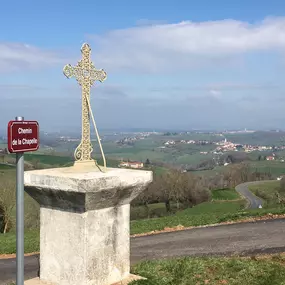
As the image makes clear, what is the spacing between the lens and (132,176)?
5.38 metres

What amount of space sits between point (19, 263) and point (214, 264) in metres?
4.14

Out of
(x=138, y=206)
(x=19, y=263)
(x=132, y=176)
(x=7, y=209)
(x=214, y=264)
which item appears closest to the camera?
(x=19, y=263)

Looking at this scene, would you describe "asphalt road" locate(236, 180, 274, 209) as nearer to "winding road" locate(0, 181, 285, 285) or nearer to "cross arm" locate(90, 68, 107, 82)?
"winding road" locate(0, 181, 285, 285)

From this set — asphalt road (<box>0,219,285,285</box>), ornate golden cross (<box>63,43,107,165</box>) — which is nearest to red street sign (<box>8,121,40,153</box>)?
ornate golden cross (<box>63,43,107,165</box>)

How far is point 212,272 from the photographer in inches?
258

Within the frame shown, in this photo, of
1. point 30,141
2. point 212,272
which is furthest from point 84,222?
point 212,272

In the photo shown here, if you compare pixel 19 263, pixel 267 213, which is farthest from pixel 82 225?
pixel 267 213

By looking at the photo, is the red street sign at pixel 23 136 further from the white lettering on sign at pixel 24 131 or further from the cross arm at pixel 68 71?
the cross arm at pixel 68 71

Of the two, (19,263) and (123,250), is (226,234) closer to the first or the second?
(123,250)

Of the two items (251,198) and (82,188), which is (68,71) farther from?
(251,198)

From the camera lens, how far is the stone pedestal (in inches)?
193

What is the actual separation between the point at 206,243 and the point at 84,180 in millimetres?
7912

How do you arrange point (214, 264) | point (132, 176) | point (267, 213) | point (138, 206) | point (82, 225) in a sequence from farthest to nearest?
point (138, 206) → point (267, 213) → point (214, 264) → point (132, 176) → point (82, 225)

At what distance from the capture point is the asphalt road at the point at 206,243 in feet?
34.1
